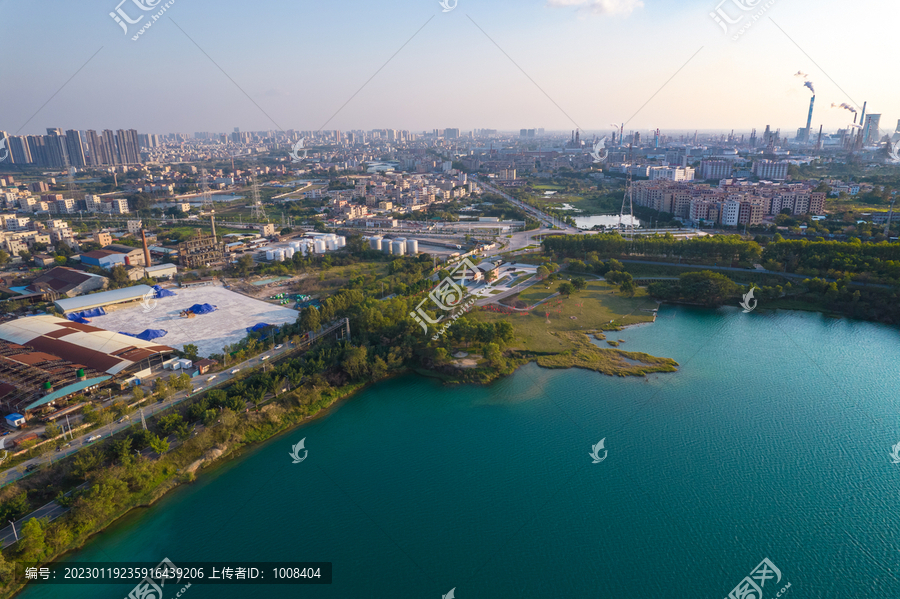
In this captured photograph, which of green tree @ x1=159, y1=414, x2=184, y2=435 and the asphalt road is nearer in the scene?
the asphalt road

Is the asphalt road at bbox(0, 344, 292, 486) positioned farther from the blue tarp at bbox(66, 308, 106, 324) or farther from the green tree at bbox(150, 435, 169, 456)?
the blue tarp at bbox(66, 308, 106, 324)

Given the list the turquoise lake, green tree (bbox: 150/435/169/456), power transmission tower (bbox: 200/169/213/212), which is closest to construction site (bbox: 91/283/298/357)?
green tree (bbox: 150/435/169/456)

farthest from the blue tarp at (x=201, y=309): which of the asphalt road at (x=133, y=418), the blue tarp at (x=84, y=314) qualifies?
the asphalt road at (x=133, y=418)

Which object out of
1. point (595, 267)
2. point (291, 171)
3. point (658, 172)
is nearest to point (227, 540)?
point (595, 267)

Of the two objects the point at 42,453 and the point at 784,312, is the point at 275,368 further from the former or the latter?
the point at 784,312

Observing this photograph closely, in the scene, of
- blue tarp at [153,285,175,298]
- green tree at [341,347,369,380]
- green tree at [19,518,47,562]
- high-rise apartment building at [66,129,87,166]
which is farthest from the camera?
high-rise apartment building at [66,129,87,166]

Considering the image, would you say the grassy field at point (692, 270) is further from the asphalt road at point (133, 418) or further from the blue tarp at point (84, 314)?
the blue tarp at point (84, 314)
